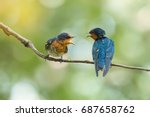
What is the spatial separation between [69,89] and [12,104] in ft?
0.88

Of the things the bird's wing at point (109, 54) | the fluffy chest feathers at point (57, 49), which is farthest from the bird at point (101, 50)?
the fluffy chest feathers at point (57, 49)

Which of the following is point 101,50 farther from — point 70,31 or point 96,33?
point 70,31

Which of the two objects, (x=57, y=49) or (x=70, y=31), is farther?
(x=70, y=31)

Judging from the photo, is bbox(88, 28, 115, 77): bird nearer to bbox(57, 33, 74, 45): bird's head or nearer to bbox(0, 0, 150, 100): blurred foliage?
bbox(57, 33, 74, 45): bird's head

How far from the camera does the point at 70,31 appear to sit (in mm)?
2891

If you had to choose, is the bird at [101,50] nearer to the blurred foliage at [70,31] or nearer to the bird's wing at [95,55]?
the bird's wing at [95,55]

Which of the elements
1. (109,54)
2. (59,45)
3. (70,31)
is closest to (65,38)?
(59,45)

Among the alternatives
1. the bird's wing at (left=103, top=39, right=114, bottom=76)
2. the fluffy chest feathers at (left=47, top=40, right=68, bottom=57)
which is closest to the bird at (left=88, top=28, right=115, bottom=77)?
the bird's wing at (left=103, top=39, right=114, bottom=76)

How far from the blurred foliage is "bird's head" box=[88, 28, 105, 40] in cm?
18

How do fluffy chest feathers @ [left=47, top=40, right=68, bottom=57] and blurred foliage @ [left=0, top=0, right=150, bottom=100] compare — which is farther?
blurred foliage @ [left=0, top=0, right=150, bottom=100]

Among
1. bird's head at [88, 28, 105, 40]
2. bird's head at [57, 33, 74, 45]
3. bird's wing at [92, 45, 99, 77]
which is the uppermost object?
bird's head at [88, 28, 105, 40]

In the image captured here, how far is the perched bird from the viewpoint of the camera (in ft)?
8.57

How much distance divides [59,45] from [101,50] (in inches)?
5.5

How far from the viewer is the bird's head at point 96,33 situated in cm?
267
